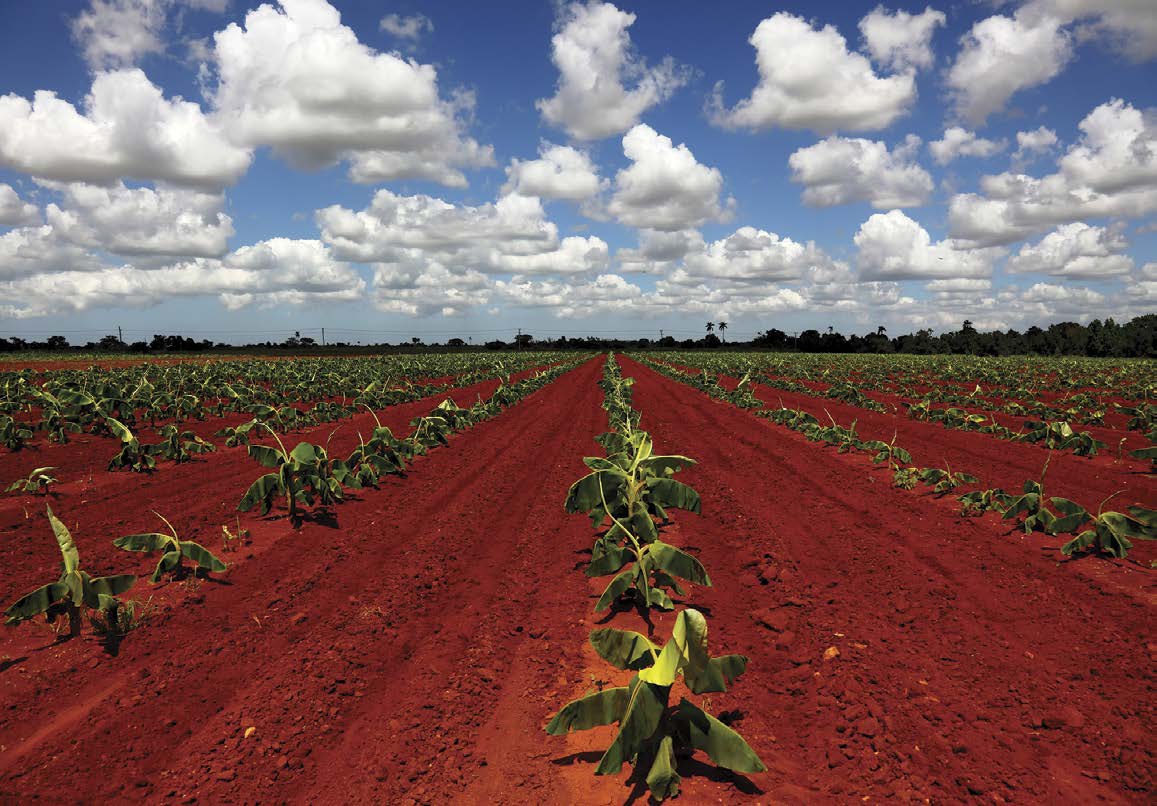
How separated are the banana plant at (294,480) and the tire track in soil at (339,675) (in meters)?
0.63

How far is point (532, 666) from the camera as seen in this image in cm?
471

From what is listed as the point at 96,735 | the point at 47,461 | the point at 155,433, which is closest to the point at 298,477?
the point at 96,735

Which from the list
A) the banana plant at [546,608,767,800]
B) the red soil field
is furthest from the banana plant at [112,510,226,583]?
the banana plant at [546,608,767,800]

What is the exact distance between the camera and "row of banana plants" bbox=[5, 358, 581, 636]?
4660mm

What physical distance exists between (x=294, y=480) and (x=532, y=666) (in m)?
5.20

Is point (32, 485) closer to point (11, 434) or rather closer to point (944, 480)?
point (11, 434)

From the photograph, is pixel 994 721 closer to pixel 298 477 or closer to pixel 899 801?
pixel 899 801

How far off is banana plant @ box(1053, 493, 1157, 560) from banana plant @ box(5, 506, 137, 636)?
9.82m

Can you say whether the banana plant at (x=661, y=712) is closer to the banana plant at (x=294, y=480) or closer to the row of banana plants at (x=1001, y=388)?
the banana plant at (x=294, y=480)

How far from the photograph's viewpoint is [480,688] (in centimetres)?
439

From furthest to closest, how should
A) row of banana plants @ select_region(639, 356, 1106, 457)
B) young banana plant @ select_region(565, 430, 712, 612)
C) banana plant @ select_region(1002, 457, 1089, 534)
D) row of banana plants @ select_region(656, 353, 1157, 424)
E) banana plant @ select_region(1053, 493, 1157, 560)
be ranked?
row of banana plants @ select_region(656, 353, 1157, 424) → row of banana plants @ select_region(639, 356, 1106, 457) → banana plant @ select_region(1002, 457, 1089, 534) → banana plant @ select_region(1053, 493, 1157, 560) → young banana plant @ select_region(565, 430, 712, 612)

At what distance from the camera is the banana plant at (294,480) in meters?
7.51

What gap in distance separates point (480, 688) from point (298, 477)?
17.9ft

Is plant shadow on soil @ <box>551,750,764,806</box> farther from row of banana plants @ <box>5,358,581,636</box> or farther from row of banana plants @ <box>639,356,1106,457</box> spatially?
row of banana plants @ <box>639,356,1106,457</box>
